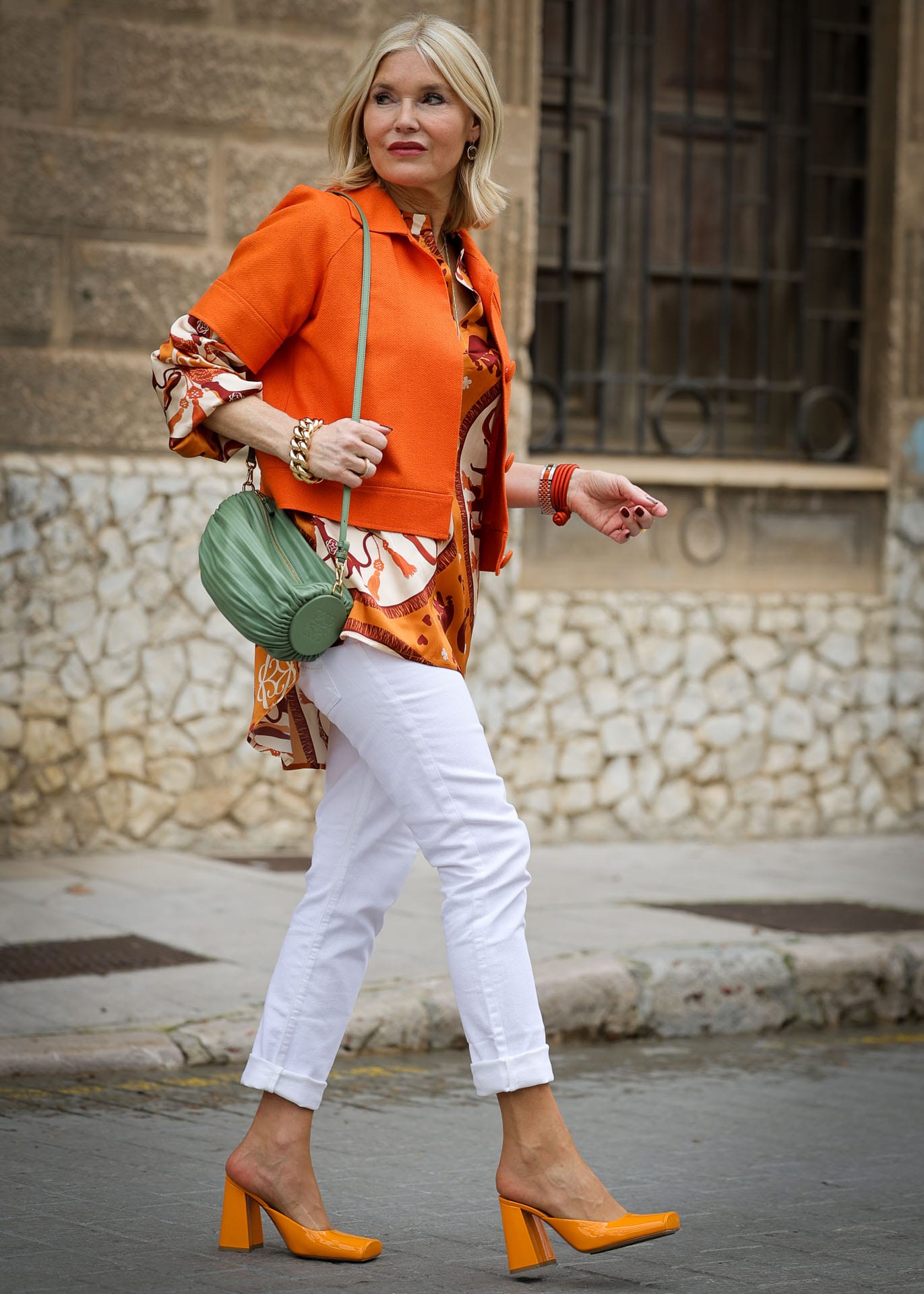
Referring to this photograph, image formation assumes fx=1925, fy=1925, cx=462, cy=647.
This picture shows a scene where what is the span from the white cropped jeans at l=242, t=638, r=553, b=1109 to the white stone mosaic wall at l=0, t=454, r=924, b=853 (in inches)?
169

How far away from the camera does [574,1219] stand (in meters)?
2.89

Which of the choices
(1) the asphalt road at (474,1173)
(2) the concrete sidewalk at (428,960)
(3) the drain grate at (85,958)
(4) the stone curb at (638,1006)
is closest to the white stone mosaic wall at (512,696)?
(2) the concrete sidewalk at (428,960)

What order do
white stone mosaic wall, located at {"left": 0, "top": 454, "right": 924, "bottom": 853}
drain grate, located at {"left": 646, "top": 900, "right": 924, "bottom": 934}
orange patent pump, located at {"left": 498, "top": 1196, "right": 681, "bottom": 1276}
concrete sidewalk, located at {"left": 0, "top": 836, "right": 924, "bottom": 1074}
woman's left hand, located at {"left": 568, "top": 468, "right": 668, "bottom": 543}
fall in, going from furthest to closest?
white stone mosaic wall, located at {"left": 0, "top": 454, "right": 924, "bottom": 853}, drain grate, located at {"left": 646, "top": 900, "right": 924, "bottom": 934}, concrete sidewalk, located at {"left": 0, "top": 836, "right": 924, "bottom": 1074}, woman's left hand, located at {"left": 568, "top": 468, "right": 668, "bottom": 543}, orange patent pump, located at {"left": 498, "top": 1196, "right": 681, "bottom": 1276}

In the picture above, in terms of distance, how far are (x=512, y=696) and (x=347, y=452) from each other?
5.18 metres

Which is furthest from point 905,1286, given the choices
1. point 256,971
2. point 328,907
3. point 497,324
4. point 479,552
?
point 256,971

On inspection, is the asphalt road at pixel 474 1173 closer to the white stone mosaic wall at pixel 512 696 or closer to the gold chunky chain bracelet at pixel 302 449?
the gold chunky chain bracelet at pixel 302 449

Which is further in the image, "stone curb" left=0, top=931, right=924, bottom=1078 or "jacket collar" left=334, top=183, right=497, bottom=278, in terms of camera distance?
"stone curb" left=0, top=931, right=924, bottom=1078

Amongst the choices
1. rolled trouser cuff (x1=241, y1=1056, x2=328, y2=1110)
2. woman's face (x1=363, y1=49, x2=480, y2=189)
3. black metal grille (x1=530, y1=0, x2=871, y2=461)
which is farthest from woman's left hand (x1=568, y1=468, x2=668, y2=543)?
black metal grille (x1=530, y1=0, x2=871, y2=461)

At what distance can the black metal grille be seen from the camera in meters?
8.55

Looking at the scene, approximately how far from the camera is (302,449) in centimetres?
297

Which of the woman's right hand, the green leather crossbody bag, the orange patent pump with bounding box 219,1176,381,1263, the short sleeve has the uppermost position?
the short sleeve

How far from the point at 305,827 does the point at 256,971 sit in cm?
227

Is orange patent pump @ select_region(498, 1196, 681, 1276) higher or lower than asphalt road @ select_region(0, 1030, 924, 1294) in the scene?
higher

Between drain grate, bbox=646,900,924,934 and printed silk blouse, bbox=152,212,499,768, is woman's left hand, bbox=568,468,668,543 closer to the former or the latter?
printed silk blouse, bbox=152,212,499,768
